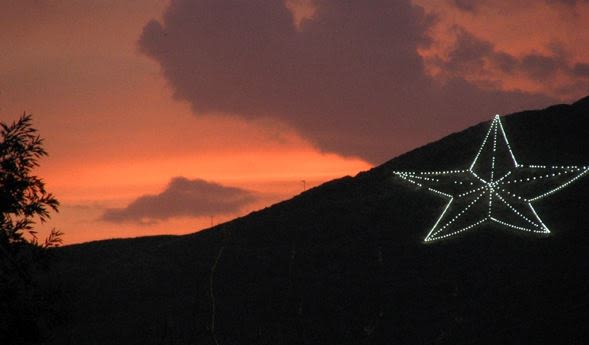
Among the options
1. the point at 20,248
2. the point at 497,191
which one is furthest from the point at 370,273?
the point at 20,248

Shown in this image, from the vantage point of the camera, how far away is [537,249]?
33000 mm

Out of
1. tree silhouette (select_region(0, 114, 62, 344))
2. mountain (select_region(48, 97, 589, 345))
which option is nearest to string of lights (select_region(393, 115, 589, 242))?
mountain (select_region(48, 97, 589, 345))

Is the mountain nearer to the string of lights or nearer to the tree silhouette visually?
the string of lights

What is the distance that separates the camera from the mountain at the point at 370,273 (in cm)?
3077

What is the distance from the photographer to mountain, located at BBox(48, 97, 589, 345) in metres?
30.8

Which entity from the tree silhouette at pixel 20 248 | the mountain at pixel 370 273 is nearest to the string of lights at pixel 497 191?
the mountain at pixel 370 273

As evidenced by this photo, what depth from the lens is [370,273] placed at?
112 ft

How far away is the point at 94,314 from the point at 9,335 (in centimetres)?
1936

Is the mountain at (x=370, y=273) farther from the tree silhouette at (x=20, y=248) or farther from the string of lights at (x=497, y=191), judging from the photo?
the tree silhouette at (x=20, y=248)

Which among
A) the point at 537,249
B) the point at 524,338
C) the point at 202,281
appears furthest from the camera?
the point at 202,281

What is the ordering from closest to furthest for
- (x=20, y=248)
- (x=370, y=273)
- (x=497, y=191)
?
(x=20, y=248)
(x=370, y=273)
(x=497, y=191)

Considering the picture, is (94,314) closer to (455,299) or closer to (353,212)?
(353,212)

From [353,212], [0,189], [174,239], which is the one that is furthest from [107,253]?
[0,189]

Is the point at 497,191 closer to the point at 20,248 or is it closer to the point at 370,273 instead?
the point at 370,273
